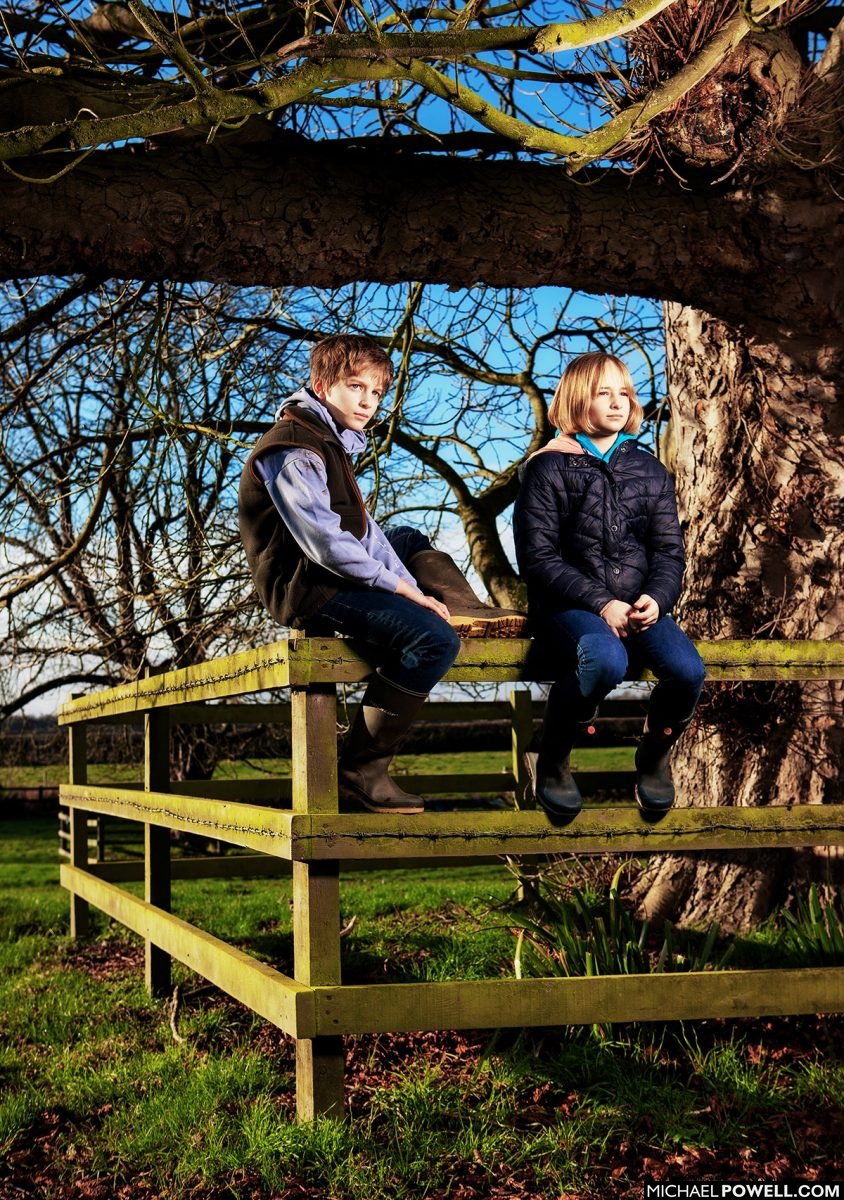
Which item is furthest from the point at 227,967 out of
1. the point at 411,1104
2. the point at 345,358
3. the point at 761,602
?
the point at 761,602

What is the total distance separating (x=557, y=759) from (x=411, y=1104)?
3.93 feet

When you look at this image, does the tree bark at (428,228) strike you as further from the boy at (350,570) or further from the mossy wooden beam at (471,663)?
the mossy wooden beam at (471,663)

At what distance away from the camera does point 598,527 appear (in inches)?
150

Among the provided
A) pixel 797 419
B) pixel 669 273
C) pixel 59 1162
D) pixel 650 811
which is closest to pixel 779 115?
pixel 669 273

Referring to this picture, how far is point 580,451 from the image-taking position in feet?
12.7

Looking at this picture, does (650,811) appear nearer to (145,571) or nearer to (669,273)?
(669,273)

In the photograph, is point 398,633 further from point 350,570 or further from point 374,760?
point 374,760

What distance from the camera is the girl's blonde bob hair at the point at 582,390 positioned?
3850 millimetres

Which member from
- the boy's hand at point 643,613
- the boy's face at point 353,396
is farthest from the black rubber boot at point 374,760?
the boy's face at point 353,396

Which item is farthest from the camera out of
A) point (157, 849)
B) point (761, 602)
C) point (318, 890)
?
point (157, 849)

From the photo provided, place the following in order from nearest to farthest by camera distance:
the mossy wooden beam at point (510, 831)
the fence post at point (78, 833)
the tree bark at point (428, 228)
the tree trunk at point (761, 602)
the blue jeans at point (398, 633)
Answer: the blue jeans at point (398, 633)
the mossy wooden beam at point (510, 831)
the tree bark at point (428, 228)
the tree trunk at point (761, 602)
the fence post at point (78, 833)

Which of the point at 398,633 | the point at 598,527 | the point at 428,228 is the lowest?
the point at 398,633

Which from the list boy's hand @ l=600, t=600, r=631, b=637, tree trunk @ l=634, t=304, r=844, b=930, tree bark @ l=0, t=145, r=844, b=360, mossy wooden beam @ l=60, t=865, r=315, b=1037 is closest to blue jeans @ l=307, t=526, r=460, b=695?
boy's hand @ l=600, t=600, r=631, b=637

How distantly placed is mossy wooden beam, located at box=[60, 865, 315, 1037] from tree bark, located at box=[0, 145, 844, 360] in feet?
8.60
